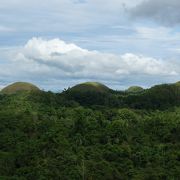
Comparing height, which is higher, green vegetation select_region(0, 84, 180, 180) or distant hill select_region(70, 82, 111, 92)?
distant hill select_region(70, 82, 111, 92)

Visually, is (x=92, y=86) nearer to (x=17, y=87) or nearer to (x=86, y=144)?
(x=17, y=87)

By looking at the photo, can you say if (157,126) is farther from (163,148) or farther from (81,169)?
(81,169)

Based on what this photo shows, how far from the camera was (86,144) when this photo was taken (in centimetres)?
4878

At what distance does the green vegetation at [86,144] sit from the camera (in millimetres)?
Answer: 40625

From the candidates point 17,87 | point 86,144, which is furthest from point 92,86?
point 86,144

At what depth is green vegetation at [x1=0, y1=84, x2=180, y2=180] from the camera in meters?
40.6

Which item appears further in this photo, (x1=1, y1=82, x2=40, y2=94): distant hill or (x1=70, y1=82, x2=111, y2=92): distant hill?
(x1=1, y1=82, x2=40, y2=94): distant hill

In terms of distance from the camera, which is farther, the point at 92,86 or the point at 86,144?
the point at 92,86

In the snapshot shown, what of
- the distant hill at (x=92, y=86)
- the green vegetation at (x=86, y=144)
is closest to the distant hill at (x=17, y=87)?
the distant hill at (x=92, y=86)

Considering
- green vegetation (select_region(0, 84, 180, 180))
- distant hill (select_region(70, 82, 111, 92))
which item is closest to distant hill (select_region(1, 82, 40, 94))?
distant hill (select_region(70, 82, 111, 92))

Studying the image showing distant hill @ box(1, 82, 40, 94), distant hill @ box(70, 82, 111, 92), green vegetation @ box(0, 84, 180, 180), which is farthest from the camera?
distant hill @ box(1, 82, 40, 94)

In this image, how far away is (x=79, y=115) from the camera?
56.4 m

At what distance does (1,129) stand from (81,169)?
15.1 m

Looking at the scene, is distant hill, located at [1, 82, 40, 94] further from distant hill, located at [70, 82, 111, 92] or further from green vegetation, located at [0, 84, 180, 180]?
green vegetation, located at [0, 84, 180, 180]
